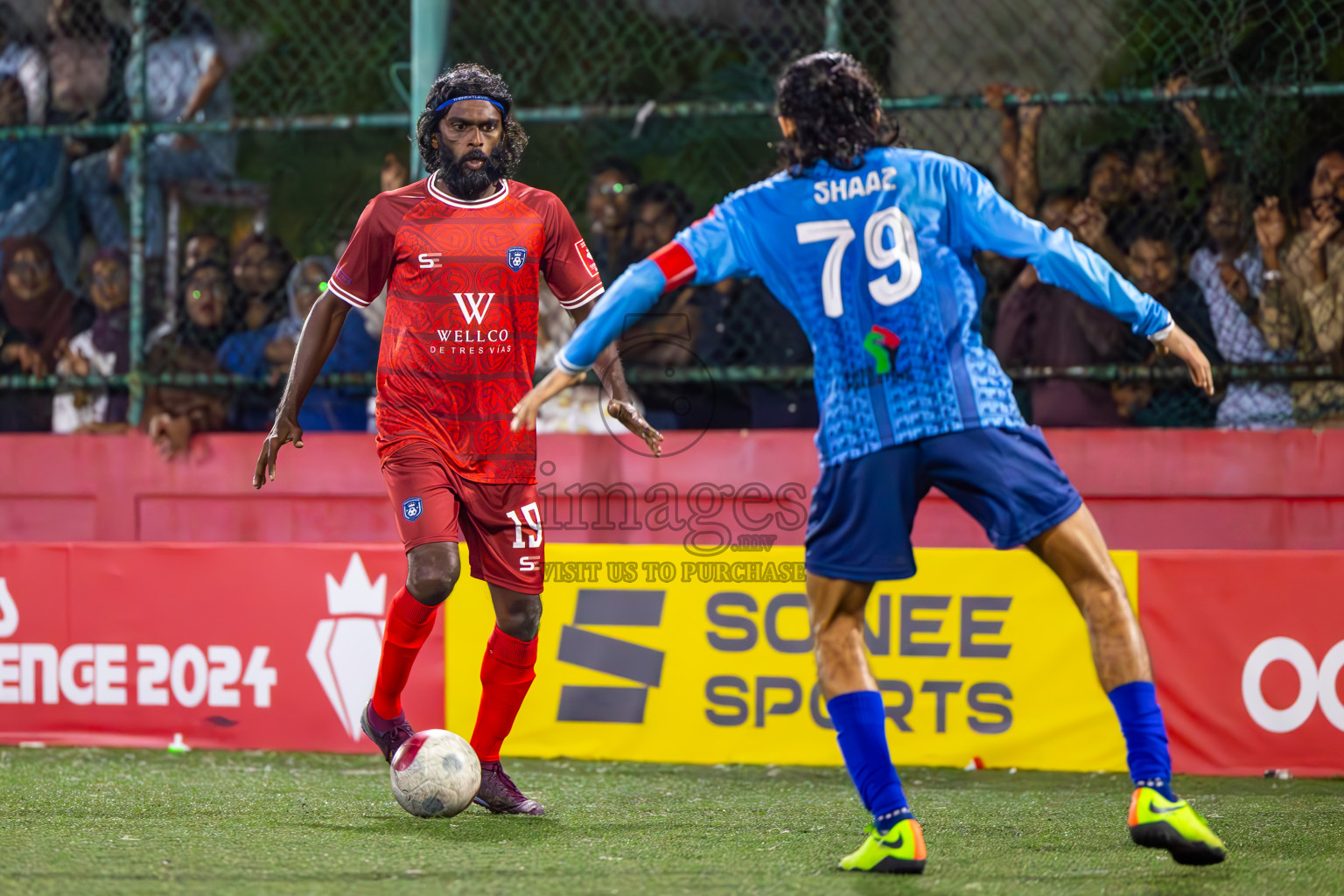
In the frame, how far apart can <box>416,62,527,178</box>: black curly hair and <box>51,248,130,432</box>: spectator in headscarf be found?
3.57m

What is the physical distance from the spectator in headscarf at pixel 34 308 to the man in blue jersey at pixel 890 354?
5194 millimetres

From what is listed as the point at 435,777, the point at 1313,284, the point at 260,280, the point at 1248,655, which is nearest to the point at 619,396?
the point at 435,777

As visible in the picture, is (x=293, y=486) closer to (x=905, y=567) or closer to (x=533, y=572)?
(x=533, y=572)

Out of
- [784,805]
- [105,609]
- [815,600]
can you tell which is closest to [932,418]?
[815,600]

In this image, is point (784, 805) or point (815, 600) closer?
point (815, 600)

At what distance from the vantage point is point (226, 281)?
7668 mm

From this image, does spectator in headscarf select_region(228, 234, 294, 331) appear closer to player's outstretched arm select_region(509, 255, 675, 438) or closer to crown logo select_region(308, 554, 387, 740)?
crown logo select_region(308, 554, 387, 740)

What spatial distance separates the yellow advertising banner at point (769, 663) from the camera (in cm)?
582

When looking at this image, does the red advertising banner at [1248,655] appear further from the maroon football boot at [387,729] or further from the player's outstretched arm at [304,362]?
the player's outstretched arm at [304,362]

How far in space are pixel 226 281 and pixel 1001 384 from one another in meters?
5.20

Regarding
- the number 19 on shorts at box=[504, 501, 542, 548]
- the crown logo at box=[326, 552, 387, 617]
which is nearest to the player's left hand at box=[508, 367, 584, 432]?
the number 19 on shorts at box=[504, 501, 542, 548]

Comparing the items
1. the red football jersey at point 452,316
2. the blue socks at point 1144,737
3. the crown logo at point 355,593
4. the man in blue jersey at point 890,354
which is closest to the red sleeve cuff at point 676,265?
the man in blue jersey at point 890,354

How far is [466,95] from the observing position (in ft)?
15.3

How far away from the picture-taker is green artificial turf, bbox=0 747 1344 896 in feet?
11.4
